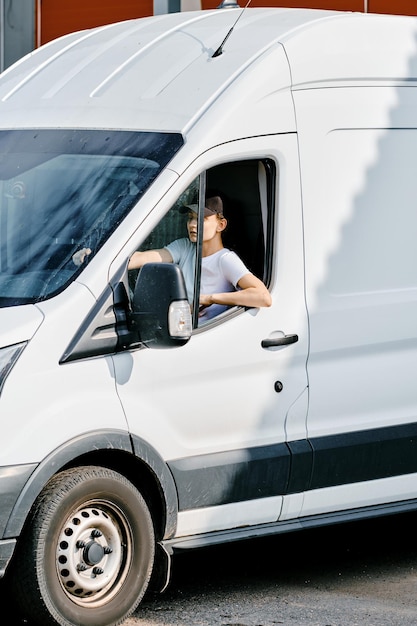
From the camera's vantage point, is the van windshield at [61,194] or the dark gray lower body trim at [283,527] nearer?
the van windshield at [61,194]

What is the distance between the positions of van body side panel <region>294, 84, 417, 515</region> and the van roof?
0.44ft

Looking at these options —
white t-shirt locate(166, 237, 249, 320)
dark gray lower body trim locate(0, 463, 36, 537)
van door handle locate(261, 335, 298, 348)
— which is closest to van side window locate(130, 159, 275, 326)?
white t-shirt locate(166, 237, 249, 320)

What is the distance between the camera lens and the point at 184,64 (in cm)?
616

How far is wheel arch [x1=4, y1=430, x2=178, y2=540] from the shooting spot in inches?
206

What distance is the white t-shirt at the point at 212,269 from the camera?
586cm

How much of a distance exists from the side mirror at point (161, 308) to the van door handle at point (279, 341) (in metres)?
0.50

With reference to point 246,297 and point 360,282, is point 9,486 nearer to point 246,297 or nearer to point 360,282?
point 246,297

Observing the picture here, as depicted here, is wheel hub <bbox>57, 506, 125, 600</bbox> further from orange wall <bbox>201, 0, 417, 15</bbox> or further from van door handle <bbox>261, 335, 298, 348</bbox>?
orange wall <bbox>201, 0, 417, 15</bbox>

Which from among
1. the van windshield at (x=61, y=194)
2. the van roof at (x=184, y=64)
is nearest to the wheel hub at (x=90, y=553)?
the van windshield at (x=61, y=194)

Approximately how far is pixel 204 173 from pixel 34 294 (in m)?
0.87

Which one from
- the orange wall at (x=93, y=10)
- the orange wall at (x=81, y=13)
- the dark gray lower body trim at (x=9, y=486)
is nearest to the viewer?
the dark gray lower body trim at (x=9, y=486)

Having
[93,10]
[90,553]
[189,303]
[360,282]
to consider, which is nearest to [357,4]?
[93,10]

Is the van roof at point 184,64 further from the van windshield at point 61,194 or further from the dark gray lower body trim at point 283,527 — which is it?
the dark gray lower body trim at point 283,527

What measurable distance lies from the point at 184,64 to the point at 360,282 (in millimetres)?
1211
